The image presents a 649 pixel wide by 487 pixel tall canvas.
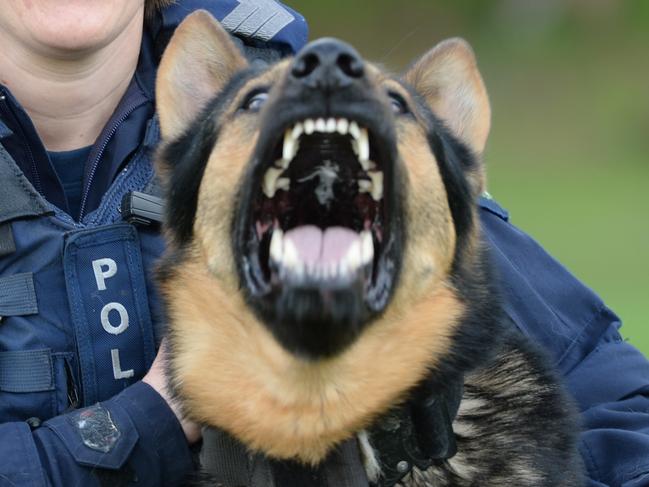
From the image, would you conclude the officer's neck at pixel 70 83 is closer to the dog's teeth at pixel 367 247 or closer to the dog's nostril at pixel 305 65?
the dog's nostril at pixel 305 65

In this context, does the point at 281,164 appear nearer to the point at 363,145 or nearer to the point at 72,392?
the point at 363,145

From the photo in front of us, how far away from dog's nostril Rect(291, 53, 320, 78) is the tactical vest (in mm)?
981

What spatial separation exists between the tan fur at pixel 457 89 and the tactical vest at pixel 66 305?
39.1 inches

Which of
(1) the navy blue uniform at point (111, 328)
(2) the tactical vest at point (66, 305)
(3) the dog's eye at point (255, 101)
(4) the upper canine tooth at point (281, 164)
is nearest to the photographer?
(4) the upper canine tooth at point (281, 164)

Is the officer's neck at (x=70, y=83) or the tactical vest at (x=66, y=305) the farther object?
the officer's neck at (x=70, y=83)

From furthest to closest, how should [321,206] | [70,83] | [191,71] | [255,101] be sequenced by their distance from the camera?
[70,83], [191,71], [255,101], [321,206]

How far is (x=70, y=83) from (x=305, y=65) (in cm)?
129

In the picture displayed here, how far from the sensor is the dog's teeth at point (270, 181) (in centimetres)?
256

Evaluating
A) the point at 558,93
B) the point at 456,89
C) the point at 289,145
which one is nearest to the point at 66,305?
the point at 289,145

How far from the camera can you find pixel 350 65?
238 centimetres

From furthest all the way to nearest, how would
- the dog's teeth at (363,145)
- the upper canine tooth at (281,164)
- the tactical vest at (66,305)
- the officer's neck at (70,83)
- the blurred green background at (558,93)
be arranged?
the blurred green background at (558,93) < the officer's neck at (70,83) < the tactical vest at (66,305) < the upper canine tooth at (281,164) < the dog's teeth at (363,145)

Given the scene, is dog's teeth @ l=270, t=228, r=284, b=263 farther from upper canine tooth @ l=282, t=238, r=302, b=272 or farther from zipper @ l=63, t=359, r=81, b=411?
zipper @ l=63, t=359, r=81, b=411

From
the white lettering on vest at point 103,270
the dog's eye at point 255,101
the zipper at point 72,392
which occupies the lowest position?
the zipper at point 72,392

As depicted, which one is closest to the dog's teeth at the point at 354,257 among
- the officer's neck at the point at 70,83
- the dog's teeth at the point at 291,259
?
the dog's teeth at the point at 291,259
